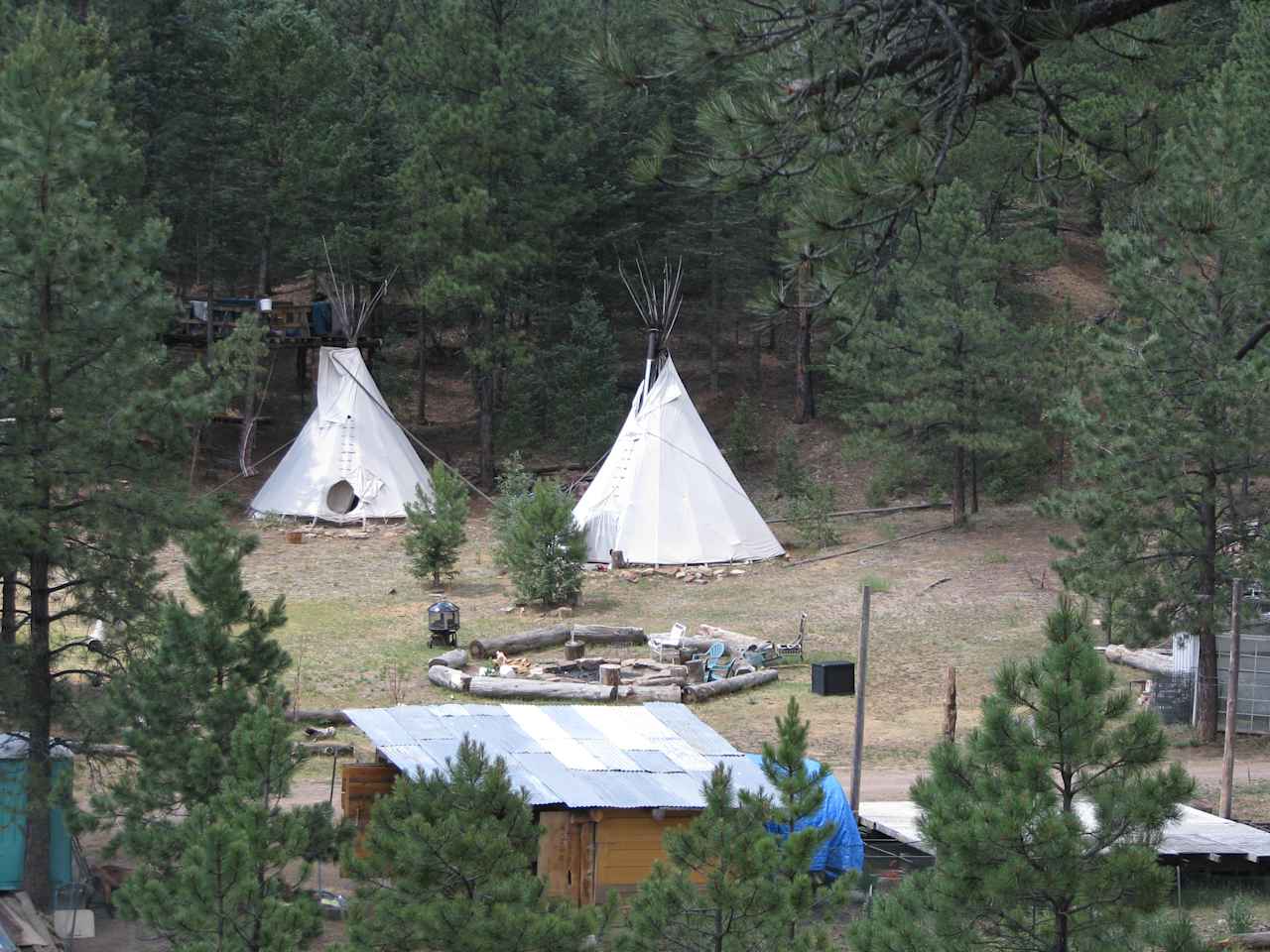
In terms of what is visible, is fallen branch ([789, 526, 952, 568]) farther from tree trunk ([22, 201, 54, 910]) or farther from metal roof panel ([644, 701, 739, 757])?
tree trunk ([22, 201, 54, 910])

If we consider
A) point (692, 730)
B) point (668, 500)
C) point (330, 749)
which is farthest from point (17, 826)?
point (668, 500)

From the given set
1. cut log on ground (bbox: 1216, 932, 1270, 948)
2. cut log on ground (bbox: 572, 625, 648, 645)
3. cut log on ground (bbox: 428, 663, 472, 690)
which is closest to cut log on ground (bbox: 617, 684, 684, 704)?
cut log on ground (bbox: 428, 663, 472, 690)

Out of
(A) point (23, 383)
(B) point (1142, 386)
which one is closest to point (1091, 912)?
(A) point (23, 383)

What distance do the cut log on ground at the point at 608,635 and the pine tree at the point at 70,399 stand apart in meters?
9.31

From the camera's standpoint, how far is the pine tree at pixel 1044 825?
6805mm

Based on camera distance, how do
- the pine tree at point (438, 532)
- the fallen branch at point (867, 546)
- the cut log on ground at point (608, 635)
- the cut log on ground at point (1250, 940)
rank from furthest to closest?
the fallen branch at point (867, 546) < the pine tree at point (438, 532) < the cut log on ground at point (608, 635) < the cut log on ground at point (1250, 940)

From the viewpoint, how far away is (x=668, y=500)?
27250 millimetres

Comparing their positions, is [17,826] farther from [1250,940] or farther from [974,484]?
[974,484]

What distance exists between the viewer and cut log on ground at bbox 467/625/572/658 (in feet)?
68.1

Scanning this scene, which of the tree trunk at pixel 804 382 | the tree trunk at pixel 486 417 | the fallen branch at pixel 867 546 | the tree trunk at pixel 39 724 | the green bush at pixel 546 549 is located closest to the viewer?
the tree trunk at pixel 39 724

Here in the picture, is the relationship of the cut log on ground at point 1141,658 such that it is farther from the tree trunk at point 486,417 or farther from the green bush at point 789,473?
the tree trunk at point 486,417

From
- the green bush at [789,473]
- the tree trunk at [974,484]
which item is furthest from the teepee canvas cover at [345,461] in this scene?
the tree trunk at [974,484]

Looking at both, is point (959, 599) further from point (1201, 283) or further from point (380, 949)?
point (380, 949)

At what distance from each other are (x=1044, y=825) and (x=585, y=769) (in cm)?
694
